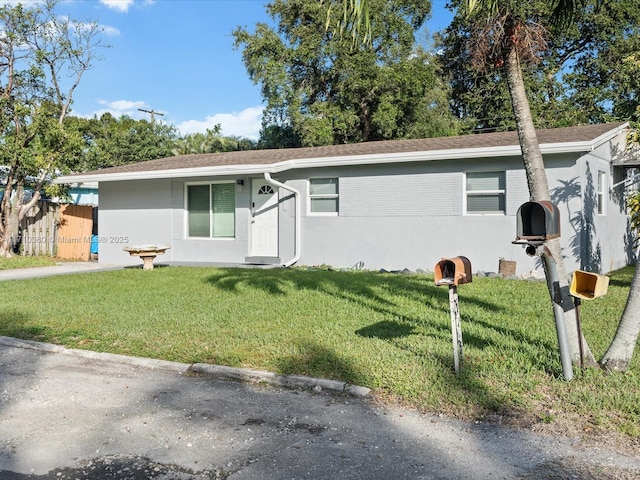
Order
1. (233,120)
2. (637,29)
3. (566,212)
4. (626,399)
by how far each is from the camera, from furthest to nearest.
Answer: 1. (233,120)
2. (637,29)
3. (566,212)
4. (626,399)

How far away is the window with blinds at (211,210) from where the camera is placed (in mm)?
16219

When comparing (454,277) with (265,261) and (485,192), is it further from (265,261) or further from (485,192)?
(265,261)

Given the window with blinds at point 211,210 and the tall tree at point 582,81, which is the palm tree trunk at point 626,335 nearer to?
the window with blinds at point 211,210

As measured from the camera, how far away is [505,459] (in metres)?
3.75

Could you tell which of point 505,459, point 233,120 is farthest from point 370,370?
point 233,120

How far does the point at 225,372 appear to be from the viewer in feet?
18.8

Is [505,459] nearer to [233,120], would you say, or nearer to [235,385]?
[235,385]

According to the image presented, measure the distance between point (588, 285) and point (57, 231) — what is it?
1741cm

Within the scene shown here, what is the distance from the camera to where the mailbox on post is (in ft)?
16.8

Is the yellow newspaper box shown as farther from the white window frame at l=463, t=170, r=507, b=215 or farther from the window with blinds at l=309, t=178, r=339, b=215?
the window with blinds at l=309, t=178, r=339, b=215

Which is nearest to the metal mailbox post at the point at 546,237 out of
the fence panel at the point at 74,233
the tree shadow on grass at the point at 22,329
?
the tree shadow on grass at the point at 22,329

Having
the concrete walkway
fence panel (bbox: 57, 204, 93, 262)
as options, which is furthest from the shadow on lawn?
fence panel (bbox: 57, 204, 93, 262)

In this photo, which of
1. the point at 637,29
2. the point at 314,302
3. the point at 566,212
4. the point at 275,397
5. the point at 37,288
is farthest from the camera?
the point at 637,29

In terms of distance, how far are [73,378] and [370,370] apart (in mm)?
2954
